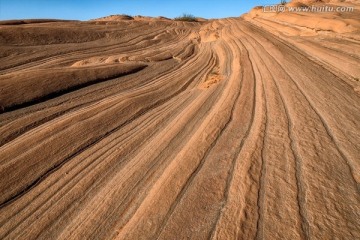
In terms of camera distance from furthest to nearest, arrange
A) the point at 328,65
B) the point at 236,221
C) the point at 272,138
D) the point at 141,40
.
Result: the point at 141,40
the point at 328,65
the point at 272,138
the point at 236,221

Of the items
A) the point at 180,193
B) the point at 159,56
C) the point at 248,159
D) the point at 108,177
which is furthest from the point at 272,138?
the point at 159,56

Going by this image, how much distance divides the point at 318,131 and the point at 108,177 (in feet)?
8.90

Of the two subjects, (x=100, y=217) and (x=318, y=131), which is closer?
(x=100, y=217)

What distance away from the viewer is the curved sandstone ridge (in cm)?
255

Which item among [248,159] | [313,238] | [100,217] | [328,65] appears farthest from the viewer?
[328,65]

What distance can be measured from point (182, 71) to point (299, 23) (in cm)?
853

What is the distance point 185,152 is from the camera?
3.67 meters

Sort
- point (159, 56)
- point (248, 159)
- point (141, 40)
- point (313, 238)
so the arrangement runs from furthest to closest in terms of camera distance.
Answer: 1. point (141, 40)
2. point (159, 56)
3. point (248, 159)
4. point (313, 238)

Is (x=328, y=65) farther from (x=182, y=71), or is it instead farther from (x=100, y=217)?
(x=100, y=217)

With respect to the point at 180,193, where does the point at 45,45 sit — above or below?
above

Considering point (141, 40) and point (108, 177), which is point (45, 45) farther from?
point (108, 177)

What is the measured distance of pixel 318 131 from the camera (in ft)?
12.3

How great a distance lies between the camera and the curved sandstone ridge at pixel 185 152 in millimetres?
2551

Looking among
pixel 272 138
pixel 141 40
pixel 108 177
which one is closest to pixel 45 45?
pixel 141 40
